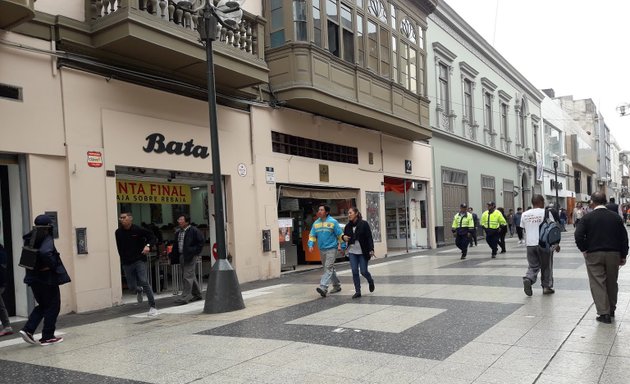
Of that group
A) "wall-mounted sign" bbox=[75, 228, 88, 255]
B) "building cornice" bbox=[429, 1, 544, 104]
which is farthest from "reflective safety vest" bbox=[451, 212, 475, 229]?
"building cornice" bbox=[429, 1, 544, 104]

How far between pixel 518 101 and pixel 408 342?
108 ft

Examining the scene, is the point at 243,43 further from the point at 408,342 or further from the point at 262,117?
the point at 408,342

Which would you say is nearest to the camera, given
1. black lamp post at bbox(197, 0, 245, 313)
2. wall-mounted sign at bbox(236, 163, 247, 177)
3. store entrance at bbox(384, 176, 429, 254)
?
black lamp post at bbox(197, 0, 245, 313)

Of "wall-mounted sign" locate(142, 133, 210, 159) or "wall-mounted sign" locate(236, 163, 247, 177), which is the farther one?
"wall-mounted sign" locate(236, 163, 247, 177)

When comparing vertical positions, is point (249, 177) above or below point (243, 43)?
below

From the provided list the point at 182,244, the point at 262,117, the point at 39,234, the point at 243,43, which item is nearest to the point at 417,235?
the point at 262,117

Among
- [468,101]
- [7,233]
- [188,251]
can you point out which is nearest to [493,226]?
[188,251]

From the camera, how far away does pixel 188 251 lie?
9688 mm

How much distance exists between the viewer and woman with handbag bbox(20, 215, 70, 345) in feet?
21.7

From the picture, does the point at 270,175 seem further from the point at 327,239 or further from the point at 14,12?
the point at 14,12

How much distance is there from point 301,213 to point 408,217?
22.6 ft

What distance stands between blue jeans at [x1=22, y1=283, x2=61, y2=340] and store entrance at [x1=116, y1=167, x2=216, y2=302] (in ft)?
9.96

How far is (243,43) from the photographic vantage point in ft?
40.8

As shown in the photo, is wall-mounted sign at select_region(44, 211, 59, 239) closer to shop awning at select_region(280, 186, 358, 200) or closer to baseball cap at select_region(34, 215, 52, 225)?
baseball cap at select_region(34, 215, 52, 225)
